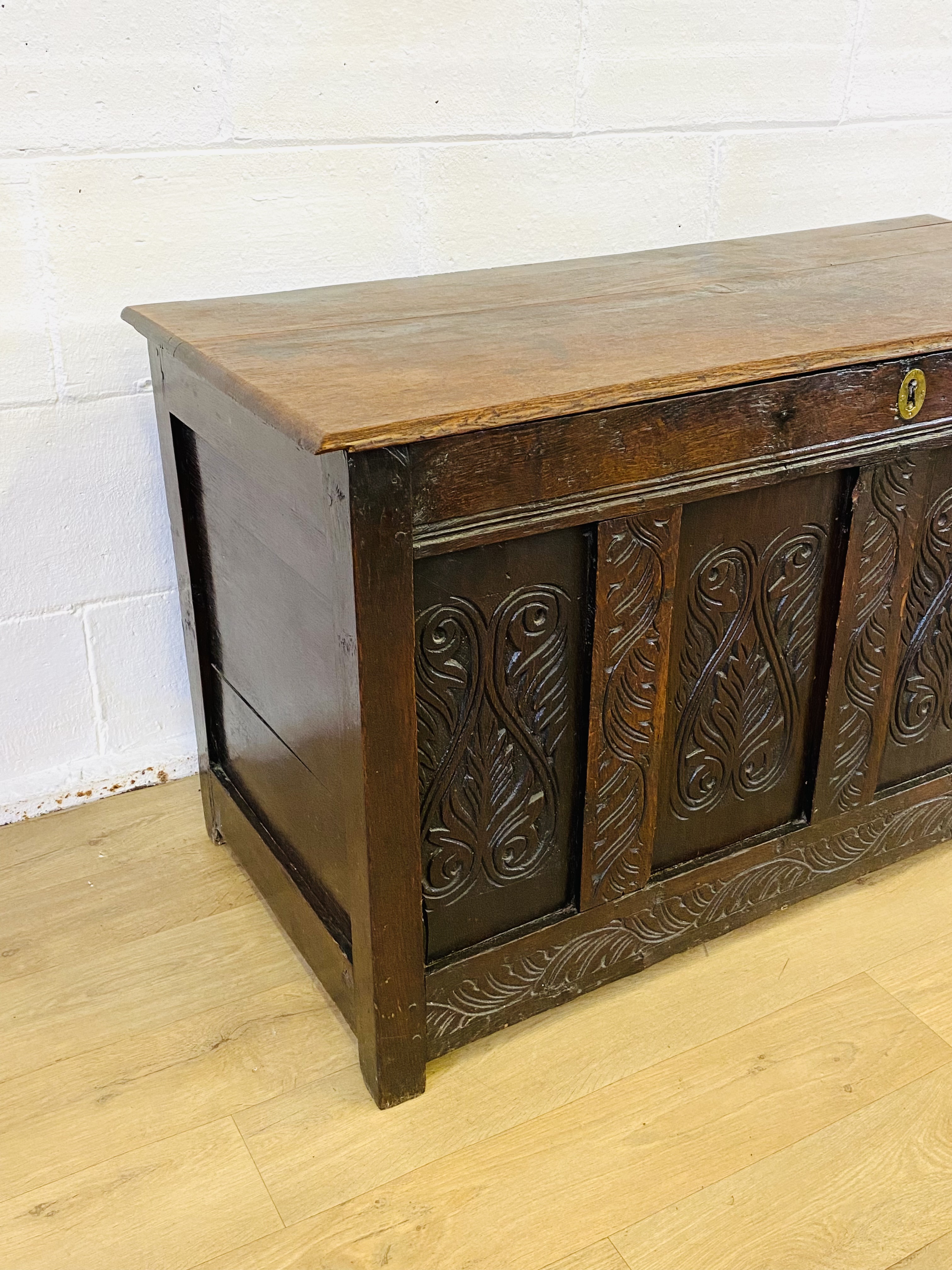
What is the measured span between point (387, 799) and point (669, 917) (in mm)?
A: 514

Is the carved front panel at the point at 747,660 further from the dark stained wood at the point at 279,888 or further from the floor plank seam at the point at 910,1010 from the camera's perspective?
the dark stained wood at the point at 279,888

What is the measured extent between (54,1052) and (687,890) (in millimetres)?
819

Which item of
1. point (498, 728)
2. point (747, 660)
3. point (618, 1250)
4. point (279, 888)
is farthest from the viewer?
point (279, 888)

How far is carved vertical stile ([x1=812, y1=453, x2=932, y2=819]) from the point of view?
54.9 inches

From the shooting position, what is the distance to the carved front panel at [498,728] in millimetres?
1171

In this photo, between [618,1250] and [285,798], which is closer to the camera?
[618,1250]

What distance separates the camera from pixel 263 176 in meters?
1.65

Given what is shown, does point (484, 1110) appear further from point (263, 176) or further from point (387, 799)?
point (263, 176)

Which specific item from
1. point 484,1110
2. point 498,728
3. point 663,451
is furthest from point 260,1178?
point 663,451

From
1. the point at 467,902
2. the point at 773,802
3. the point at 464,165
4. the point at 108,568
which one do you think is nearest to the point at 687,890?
the point at 773,802

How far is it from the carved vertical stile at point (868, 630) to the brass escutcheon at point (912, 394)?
7 cm

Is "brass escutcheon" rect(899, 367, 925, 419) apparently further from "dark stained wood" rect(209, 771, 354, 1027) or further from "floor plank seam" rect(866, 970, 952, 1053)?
"dark stained wood" rect(209, 771, 354, 1027)

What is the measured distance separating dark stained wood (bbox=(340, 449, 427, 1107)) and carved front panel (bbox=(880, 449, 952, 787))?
734mm

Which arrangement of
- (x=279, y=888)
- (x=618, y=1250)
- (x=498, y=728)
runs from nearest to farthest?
(x=618, y=1250)
(x=498, y=728)
(x=279, y=888)
